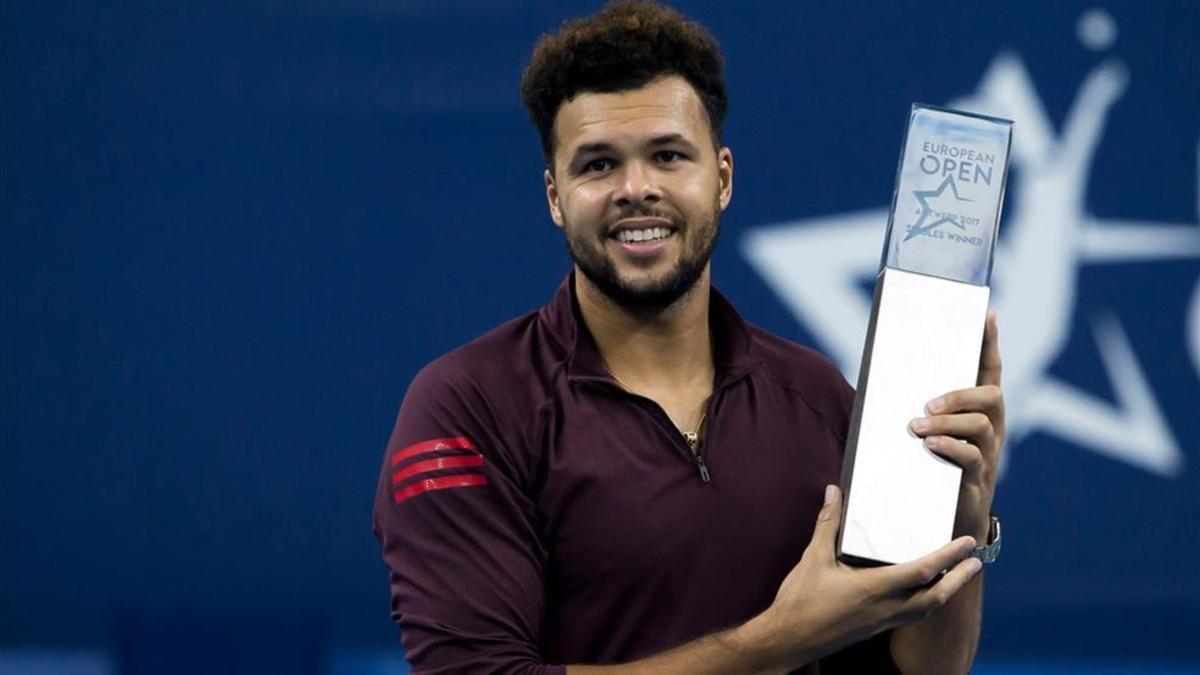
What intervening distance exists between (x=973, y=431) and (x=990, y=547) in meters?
0.16

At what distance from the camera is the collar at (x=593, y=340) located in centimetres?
153

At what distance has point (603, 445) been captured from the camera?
58.3 inches

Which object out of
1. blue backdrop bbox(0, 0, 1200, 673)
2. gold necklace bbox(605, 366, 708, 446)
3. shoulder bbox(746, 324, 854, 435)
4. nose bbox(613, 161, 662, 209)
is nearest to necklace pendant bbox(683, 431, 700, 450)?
gold necklace bbox(605, 366, 708, 446)

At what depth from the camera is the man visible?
1.38 meters

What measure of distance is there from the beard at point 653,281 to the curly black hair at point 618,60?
0.11 metres

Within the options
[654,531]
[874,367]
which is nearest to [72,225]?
[654,531]

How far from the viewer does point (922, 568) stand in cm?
130

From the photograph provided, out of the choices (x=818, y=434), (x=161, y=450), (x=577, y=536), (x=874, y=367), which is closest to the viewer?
(x=874, y=367)

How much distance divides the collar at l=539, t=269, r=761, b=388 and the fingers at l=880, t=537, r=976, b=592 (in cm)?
31

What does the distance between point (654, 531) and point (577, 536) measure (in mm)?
68

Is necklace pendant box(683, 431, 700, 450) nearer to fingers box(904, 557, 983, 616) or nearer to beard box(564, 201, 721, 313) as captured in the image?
beard box(564, 201, 721, 313)

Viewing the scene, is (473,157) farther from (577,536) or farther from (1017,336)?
(577,536)

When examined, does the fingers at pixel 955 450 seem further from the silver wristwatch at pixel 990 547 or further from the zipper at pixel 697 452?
the zipper at pixel 697 452

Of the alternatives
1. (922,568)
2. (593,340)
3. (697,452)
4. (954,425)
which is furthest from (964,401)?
(593,340)
